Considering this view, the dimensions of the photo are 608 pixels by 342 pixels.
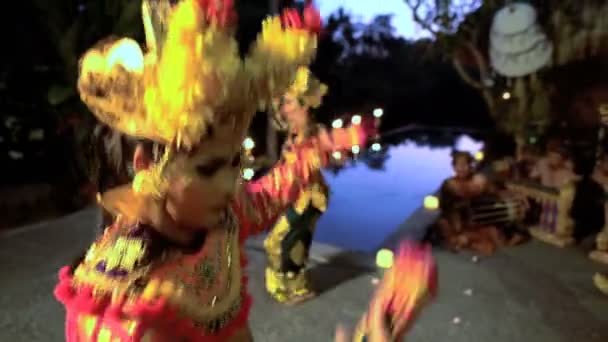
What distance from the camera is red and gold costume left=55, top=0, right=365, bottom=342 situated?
0.68 metres

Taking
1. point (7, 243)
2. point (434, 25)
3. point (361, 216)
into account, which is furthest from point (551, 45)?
point (7, 243)

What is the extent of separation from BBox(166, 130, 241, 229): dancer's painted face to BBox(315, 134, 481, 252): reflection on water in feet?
6.33

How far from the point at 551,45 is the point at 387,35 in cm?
120

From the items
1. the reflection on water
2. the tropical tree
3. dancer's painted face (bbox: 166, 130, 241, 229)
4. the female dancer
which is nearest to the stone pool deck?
the female dancer

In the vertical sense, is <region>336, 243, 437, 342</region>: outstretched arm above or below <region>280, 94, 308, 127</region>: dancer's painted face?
below

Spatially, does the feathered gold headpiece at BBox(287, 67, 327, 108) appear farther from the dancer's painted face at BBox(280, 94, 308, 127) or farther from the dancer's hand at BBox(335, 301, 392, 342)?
the dancer's hand at BBox(335, 301, 392, 342)

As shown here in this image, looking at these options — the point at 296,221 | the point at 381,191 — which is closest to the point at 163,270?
the point at 296,221

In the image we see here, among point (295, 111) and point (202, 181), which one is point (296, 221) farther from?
point (202, 181)

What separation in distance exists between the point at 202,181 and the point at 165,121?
0.09 meters

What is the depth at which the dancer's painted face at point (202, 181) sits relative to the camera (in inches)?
28.1

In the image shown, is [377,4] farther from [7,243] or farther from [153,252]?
[153,252]

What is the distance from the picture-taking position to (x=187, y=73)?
0.67m

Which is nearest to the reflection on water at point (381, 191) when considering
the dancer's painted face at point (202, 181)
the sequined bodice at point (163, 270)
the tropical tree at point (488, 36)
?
the tropical tree at point (488, 36)

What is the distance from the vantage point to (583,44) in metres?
3.35
